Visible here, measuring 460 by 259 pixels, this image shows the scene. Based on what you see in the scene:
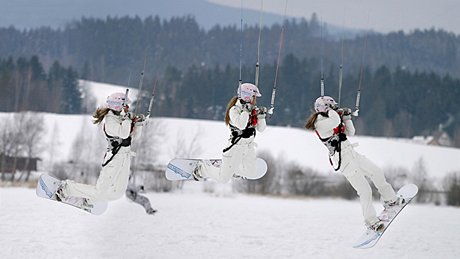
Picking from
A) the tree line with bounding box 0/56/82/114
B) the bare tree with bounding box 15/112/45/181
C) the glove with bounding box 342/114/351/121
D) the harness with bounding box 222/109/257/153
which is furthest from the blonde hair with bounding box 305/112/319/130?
the tree line with bounding box 0/56/82/114

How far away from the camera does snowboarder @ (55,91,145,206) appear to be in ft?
43.8

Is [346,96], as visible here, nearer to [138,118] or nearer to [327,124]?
[327,124]

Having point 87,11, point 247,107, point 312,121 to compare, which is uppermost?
point 87,11

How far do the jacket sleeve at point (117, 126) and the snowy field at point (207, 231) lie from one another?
469 inches

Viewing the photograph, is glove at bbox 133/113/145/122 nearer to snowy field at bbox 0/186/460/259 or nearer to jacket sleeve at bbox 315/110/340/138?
jacket sleeve at bbox 315/110/340/138

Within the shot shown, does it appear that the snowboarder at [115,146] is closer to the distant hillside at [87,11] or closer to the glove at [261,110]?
the glove at [261,110]

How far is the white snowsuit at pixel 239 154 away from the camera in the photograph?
1312cm

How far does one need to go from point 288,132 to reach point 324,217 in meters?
27.5

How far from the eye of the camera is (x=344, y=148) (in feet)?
43.8

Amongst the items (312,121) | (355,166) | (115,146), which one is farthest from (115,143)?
(355,166)

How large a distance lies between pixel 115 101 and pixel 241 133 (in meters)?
2.32

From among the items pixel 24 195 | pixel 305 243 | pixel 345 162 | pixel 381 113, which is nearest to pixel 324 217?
pixel 305 243

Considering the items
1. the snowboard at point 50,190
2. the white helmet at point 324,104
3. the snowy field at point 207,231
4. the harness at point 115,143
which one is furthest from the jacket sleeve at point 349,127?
the snowy field at point 207,231

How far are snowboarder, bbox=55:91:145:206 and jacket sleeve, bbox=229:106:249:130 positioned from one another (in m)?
1.61
